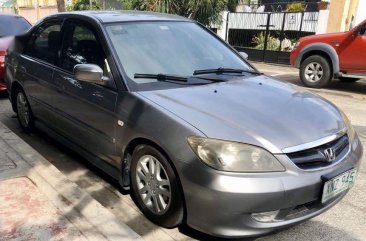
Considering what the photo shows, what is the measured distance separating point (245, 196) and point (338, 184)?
78 centimetres

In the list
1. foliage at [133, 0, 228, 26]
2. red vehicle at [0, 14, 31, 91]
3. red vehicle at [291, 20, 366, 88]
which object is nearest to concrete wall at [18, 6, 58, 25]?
foliage at [133, 0, 228, 26]

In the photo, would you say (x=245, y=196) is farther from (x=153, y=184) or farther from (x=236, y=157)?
(x=153, y=184)

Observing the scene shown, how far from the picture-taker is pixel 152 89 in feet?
10.7

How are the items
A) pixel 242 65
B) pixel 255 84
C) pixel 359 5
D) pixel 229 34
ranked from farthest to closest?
pixel 229 34
pixel 359 5
pixel 242 65
pixel 255 84

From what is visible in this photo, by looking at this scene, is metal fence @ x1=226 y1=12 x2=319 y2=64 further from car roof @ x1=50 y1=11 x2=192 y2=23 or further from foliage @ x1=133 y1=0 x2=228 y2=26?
car roof @ x1=50 y1=11 x2=192 y2=23

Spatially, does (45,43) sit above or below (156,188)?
above

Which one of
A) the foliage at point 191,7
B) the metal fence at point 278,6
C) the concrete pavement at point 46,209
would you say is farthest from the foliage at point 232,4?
the concrete pavement at point 46,209

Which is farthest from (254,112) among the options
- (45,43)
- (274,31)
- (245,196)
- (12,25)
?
(274,31)

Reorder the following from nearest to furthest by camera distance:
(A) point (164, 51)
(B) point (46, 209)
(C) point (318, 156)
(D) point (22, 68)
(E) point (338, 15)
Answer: (C) point (318, 156), (B) point (46, 209), (A) point (164, 51), (D) point (22, 68), (E) point (338, 15)

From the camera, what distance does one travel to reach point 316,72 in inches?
378

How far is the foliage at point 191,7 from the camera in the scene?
14484mm

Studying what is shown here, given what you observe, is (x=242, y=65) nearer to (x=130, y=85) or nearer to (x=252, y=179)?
(x=130, y=85)

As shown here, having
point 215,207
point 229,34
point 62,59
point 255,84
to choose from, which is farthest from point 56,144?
point 229,34

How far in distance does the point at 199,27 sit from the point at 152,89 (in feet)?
4.70
